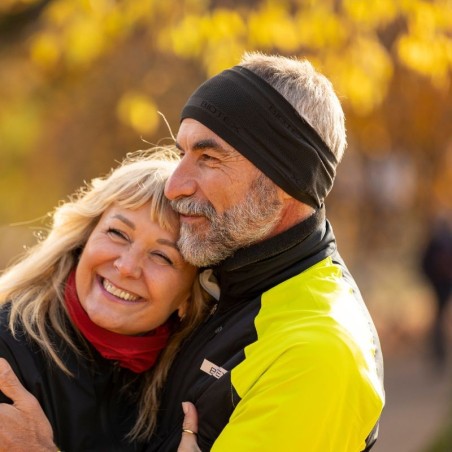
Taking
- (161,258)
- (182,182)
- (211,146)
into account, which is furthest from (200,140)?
(161,258)

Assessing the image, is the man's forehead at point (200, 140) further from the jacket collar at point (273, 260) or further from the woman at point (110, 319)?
the jacket collar at point (273, 260)

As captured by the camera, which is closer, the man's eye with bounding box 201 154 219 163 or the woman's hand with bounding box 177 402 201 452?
the woman's hand with bounding box 177 402 201 452

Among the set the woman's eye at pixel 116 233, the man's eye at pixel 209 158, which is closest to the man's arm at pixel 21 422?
the woman's eye at pixel 116 233

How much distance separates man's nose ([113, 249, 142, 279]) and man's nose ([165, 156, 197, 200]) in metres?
0.28

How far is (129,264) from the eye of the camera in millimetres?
3738

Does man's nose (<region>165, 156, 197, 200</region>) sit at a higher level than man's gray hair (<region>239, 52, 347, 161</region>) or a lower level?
lower

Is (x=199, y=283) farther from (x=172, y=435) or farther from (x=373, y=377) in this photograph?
(x=373, y=377)

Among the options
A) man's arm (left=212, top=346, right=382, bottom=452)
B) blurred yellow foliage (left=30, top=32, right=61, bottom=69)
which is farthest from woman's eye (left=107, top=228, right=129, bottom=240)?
blurred yellow foliage (left=30, top=32, right=61, bottom=69)

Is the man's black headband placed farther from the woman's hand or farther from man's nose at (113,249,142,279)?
the woman's hand

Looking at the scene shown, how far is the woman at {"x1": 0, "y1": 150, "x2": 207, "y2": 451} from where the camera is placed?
3654mm

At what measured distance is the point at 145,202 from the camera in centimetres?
382

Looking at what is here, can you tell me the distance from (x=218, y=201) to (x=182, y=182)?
0.15 meters

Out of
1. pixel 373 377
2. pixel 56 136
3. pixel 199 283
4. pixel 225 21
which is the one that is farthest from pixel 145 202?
pixel 56 136

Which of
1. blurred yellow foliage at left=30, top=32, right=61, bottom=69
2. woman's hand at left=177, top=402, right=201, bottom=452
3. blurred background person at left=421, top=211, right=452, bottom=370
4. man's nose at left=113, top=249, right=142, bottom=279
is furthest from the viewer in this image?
blurred background person at left=421, top=211, right=452, bottom=370
